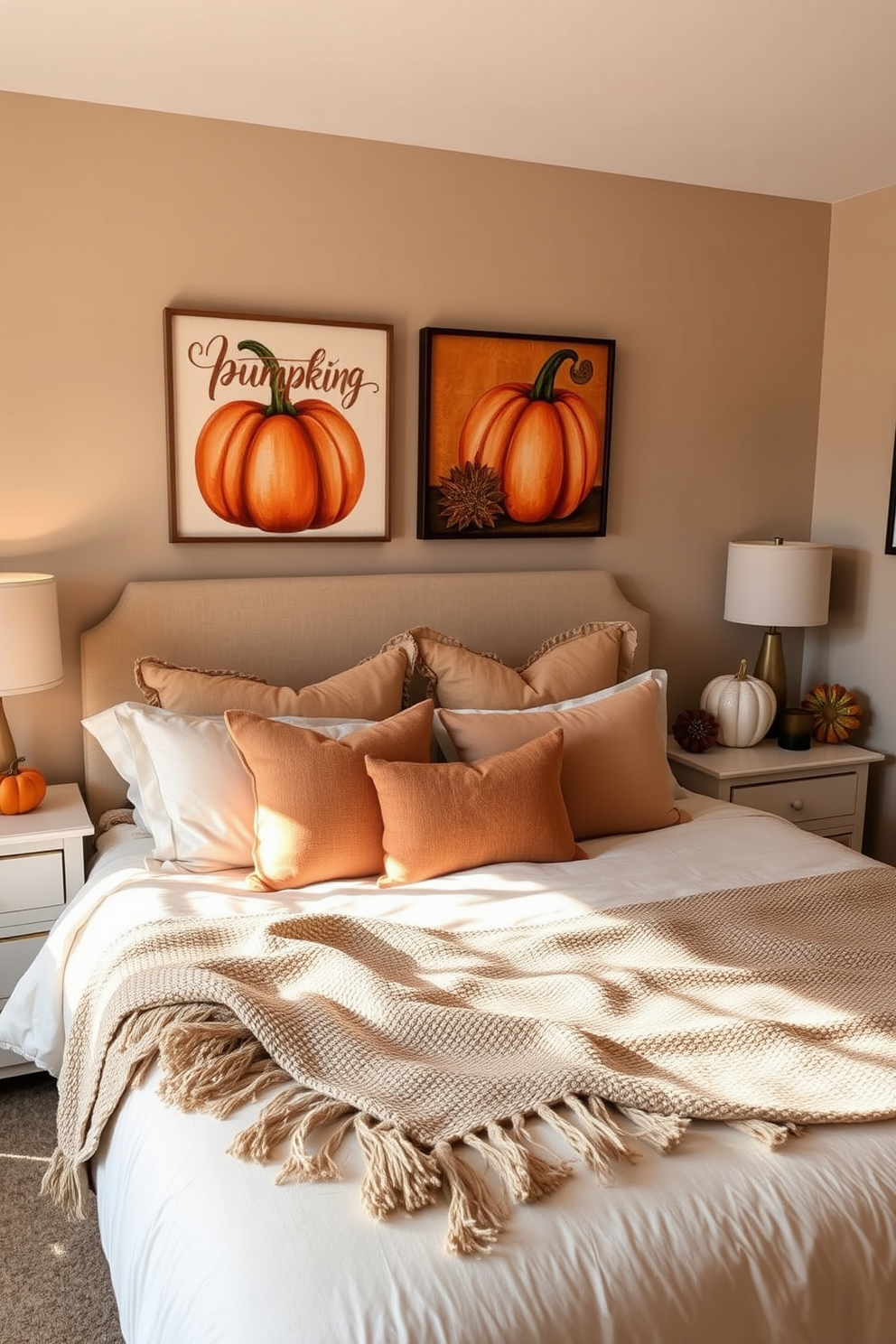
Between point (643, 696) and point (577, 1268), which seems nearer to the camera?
point (577, 1268)

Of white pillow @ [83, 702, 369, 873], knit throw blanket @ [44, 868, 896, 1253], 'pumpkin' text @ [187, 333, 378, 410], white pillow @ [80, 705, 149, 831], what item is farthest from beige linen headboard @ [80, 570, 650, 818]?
knit throw blanket @ [44, 868, 896, 1253]

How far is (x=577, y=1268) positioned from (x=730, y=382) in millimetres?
3047

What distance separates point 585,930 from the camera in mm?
2213

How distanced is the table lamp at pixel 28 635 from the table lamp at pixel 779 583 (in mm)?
2121

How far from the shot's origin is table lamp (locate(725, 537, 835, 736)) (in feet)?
11.7

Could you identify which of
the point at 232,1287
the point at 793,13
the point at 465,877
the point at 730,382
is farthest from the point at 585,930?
the point at 730,382

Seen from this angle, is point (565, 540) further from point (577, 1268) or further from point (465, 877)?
point (577, 1268)

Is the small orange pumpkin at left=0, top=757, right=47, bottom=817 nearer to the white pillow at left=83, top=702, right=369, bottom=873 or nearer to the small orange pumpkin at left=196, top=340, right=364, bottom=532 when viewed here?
the white pillow at left=83, top=702, right=369, bottom=873

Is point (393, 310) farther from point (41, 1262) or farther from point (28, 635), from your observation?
point (41, 1262)

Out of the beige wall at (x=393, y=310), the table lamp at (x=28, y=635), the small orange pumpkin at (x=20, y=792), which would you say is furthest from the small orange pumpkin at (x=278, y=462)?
the small orange pumpkin at (x=20, y=792)

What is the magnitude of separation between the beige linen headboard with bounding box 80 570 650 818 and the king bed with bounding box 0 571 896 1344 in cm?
1

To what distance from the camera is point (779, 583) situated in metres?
3.58

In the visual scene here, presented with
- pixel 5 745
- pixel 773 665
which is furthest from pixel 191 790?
pixel 773 665

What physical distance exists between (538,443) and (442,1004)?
6.72 feet
